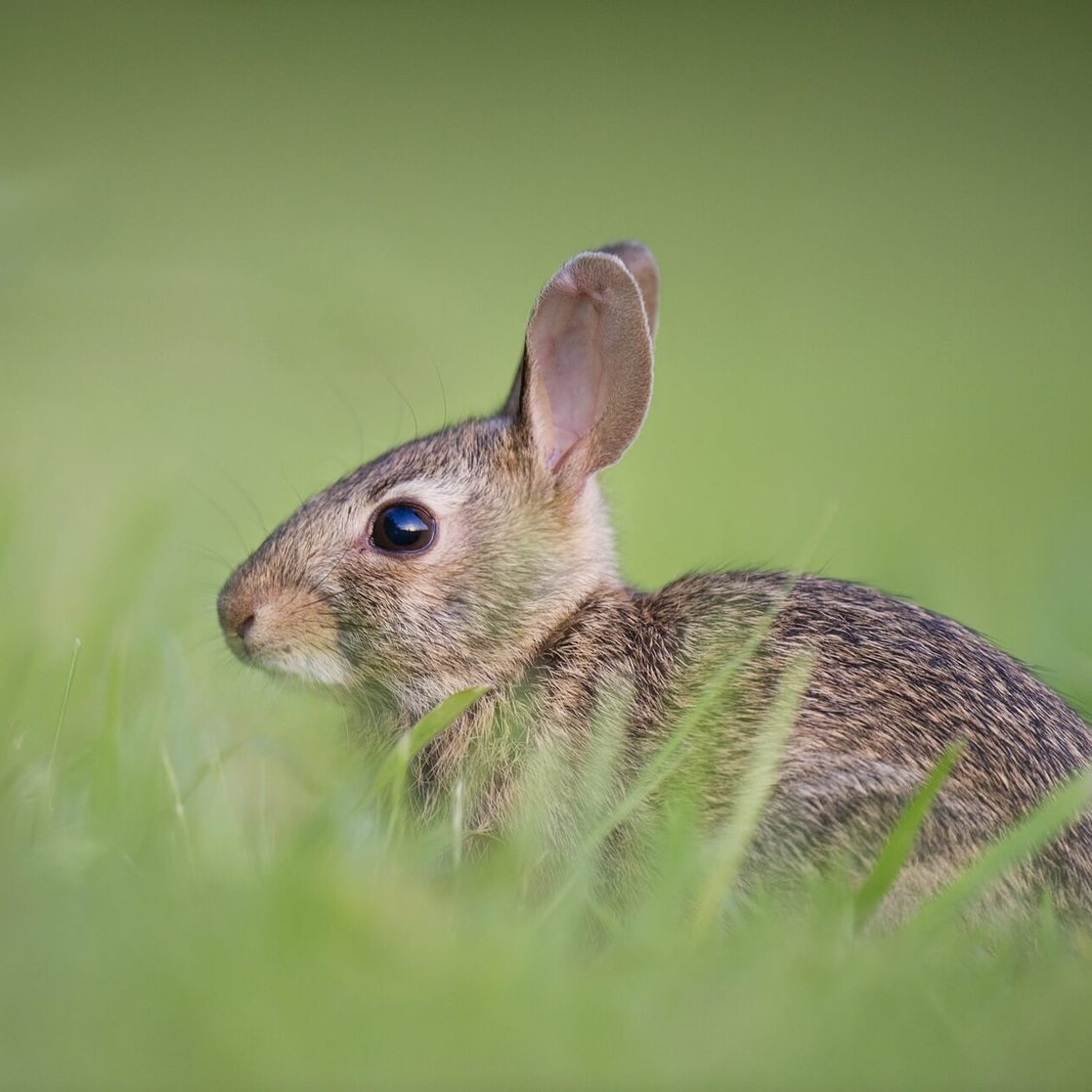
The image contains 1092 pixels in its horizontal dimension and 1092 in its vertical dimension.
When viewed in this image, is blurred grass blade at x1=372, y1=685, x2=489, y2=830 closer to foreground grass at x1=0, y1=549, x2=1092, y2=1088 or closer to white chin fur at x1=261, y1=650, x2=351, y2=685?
foreground grass at x1=0, y1=549, x2=1092, y2=1088

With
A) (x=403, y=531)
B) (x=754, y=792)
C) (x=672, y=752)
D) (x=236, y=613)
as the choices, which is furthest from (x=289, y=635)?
(x=754, y=792)

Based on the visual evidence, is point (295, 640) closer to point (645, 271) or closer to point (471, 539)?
point (471, 539)

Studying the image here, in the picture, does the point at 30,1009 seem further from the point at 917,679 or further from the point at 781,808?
the point at 917,679

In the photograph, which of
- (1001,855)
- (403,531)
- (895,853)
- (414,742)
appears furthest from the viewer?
(403,531)

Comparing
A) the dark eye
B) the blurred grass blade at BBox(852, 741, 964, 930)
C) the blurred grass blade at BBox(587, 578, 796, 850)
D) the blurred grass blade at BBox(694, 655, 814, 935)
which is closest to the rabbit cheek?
the dark eye

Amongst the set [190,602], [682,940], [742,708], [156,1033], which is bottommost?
[190,602]

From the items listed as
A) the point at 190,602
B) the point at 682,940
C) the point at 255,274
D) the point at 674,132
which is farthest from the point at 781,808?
the point at 674,132
